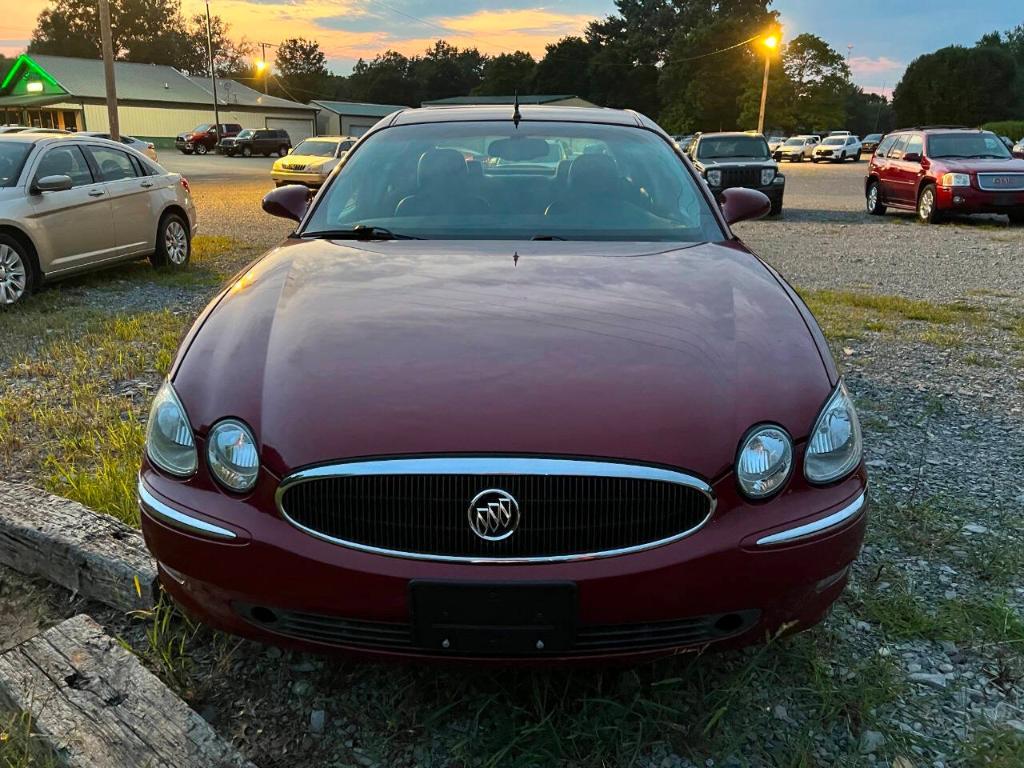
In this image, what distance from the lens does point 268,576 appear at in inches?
72.6

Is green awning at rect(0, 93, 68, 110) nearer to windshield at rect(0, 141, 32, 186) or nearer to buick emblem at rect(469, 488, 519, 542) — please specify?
windshield at rect(0, 141, 32, 186)

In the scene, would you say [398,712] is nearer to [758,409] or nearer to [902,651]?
[758,409]

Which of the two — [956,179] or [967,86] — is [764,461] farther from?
[967,86]

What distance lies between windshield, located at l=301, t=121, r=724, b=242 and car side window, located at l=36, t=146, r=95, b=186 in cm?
568

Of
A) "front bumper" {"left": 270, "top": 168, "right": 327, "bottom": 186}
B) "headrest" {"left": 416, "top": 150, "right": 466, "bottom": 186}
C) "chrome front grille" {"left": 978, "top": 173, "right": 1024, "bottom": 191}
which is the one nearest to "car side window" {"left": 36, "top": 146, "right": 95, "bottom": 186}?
"headrest" {"left": 416, "top": 150, "right": 466, "bottom": 186}

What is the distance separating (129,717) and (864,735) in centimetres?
174

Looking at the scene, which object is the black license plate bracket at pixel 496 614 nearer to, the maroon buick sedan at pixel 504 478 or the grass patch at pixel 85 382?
the maroon buick sedan at pixel 504 478

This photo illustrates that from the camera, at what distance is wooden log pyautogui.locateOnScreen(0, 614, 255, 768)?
1800mm

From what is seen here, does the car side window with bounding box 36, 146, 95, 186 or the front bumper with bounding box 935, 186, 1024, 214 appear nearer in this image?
the car side window with bounding box 36, 146, 95, 186

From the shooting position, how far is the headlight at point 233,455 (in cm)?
188

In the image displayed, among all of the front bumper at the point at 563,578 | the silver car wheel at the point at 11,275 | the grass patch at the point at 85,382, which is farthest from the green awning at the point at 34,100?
the front bumper at the point at 563,578

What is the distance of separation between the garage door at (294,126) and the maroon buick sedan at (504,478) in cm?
6752

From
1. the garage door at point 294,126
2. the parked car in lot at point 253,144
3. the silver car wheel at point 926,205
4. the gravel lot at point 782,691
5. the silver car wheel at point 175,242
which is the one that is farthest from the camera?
the garage door at point 294,126

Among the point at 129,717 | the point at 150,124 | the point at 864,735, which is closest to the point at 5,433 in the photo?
the point at 129,717
